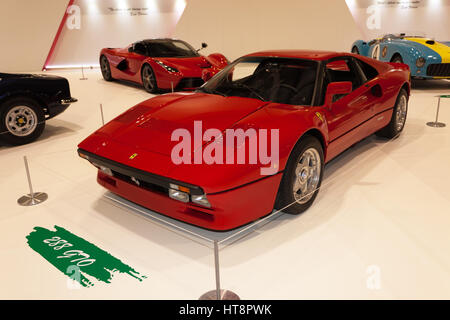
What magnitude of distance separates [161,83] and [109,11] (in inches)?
263

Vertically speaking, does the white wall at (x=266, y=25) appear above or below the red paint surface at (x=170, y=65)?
above

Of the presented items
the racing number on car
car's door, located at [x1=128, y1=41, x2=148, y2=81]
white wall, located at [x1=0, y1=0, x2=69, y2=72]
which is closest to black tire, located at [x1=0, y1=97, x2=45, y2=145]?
car's door, located at [x1=128, y1=41, x2=148, y2=81]

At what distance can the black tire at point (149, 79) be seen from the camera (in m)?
6.98

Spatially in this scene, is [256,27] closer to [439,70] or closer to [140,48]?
[140,48]

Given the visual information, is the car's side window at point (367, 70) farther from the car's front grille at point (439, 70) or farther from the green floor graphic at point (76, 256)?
the car's front grille at point (439, 70)

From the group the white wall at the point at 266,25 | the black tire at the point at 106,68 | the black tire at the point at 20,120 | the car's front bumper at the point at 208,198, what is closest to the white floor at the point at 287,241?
the car's front bumper at the point at 208,198

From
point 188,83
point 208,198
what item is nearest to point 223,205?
point 208,198

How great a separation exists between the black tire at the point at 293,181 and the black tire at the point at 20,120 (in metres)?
3.28

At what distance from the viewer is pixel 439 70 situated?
21.7 feet

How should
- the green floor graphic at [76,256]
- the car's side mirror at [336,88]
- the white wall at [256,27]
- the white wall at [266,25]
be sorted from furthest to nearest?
the white wall at [266,25] < the white wall at [256,27] < the car's side mirror at [336,88] < the green floor graphic at [76,256]

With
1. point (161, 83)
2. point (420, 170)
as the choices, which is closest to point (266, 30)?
point (161, 83)

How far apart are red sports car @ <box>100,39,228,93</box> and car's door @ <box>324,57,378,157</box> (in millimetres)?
3110

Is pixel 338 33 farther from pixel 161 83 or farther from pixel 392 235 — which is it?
pixel 392 235

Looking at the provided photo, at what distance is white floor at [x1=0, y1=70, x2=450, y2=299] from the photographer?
2.03m
